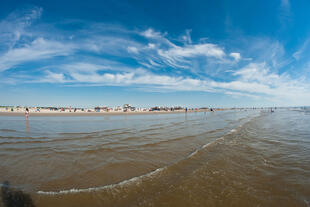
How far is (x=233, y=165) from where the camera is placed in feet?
17.5

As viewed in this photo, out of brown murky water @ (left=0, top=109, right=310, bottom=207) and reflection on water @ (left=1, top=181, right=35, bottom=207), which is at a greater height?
reflection on water @ (left=1, top=181, right=35, bottom=207)

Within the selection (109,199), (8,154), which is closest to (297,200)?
(109,199)

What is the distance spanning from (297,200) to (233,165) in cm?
208

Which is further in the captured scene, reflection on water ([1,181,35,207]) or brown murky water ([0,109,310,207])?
brown murky water ([0,109,310,207])

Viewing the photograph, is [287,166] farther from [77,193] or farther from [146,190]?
[77,193]

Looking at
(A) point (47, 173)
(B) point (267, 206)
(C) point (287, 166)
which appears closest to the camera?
(B) point (267, 206)

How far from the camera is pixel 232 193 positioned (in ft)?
11.8

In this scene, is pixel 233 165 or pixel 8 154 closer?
pixel 233 165

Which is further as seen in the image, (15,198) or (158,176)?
(158,176)

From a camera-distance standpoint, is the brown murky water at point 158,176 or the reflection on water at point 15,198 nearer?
the reflection on water at point 15,198

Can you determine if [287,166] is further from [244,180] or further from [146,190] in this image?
[146,190]

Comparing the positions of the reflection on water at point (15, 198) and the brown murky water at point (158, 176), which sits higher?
the reflection on water at point (15, 198)

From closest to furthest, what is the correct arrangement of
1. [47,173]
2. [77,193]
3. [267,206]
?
[267,206], [77,193], [47,173]

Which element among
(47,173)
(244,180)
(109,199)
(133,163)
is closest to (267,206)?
(244,180)
